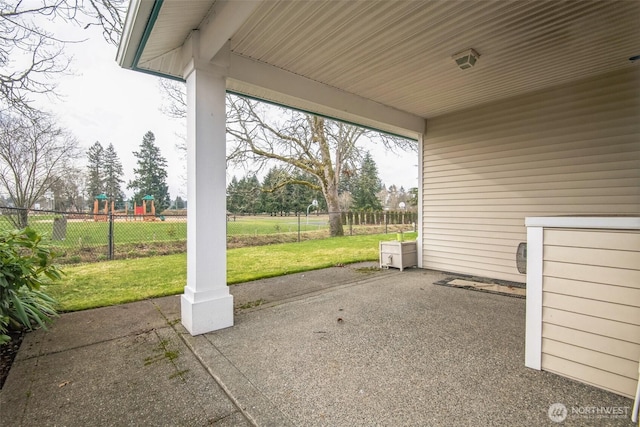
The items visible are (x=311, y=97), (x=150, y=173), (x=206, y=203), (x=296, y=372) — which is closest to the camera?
(x=296, y=372)

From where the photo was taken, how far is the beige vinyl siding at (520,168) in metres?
3.47

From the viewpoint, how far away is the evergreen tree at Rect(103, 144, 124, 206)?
1978cm

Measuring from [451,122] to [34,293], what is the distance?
20.5 feet

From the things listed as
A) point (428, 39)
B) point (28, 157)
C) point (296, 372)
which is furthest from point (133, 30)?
point (28, 157)

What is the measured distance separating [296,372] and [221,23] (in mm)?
2767

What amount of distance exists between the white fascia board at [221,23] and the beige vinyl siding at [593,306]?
106 inches

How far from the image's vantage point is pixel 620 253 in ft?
5.51

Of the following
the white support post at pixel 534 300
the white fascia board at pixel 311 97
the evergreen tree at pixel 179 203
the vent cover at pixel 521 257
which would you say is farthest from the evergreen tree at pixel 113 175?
the white support post at pixel 534 300

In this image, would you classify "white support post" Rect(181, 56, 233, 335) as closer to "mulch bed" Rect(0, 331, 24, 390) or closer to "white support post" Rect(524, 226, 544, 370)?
"mulch bed" Rect(0, 331, 24, 390)

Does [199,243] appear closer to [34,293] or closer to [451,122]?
[34,293]

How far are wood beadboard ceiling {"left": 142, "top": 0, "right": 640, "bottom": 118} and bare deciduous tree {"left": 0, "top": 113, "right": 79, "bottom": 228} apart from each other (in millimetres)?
5161

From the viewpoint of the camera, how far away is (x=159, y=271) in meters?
5.12

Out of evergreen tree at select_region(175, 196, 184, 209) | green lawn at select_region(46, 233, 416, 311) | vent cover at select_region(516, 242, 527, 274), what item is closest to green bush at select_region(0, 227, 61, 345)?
green lawn at select_region(46, 233, 416, 311)

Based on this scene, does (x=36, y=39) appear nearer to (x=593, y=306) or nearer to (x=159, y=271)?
(x=159, y=271)
